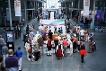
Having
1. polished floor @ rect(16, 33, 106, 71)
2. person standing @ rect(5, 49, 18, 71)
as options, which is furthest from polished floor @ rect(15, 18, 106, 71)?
person standing @ rect(5, 49, 18, 71)

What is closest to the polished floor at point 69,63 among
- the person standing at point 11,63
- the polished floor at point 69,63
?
the polished floor at point 69,63

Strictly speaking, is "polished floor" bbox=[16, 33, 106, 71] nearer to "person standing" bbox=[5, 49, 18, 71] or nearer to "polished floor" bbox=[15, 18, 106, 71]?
"polished floor" bbox=[15, 18, 106, 71]

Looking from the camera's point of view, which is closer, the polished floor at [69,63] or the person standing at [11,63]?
the person standing at [11,63]

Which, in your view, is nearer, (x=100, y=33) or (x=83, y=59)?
(x=83, y=59)

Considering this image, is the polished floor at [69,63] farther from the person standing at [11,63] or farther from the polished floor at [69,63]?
the person standing at [11,63]

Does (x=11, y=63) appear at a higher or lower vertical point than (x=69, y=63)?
higher

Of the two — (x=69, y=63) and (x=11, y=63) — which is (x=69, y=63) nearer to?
(x=69, y=63)

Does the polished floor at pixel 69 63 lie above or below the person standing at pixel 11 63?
below

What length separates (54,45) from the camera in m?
18.7

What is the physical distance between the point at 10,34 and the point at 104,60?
6.75 m

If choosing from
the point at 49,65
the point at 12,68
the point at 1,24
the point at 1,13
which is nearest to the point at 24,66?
the point at 49,65

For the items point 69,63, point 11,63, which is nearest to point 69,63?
point 69,63

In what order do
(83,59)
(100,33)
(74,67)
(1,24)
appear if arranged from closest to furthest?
(74,67), (83,59), (100,33), (1,24)

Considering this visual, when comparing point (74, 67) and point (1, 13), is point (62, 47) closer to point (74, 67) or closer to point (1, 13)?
point (74, 67)
